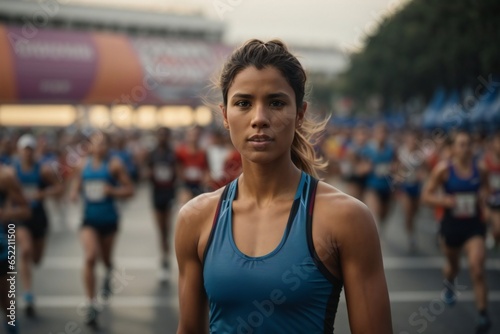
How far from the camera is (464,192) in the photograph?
7.07 meters

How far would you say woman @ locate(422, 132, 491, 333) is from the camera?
6.90m

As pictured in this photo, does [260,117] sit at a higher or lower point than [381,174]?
lower

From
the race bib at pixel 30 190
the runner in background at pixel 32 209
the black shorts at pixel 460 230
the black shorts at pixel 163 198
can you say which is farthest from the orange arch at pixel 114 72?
the black shorts at pixel 460 230

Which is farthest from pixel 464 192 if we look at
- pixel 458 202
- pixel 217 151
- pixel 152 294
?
pixel 217 151

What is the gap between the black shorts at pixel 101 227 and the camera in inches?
303

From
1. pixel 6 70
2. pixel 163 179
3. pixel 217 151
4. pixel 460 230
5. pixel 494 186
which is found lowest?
pixel 460 230

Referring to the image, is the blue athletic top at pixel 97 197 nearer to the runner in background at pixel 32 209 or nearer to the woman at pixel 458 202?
the runner in background at pixel 32 209

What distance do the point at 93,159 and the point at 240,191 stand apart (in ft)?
20.4

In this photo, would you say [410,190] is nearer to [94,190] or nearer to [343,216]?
[94,190]

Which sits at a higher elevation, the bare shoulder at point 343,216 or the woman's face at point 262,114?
the woman's face at point 262,114

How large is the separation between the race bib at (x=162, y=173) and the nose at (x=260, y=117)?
8.91 meters

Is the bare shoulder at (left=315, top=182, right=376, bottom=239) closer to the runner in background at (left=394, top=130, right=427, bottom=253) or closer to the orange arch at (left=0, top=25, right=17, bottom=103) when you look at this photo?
the runner in background at (left=394, top=130, right=427, bottom=253)

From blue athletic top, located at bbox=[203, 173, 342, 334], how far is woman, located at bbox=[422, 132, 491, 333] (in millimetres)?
5018

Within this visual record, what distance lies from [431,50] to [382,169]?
64.9ft
